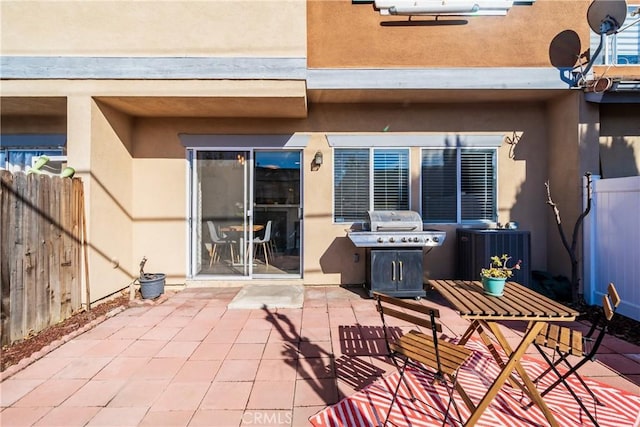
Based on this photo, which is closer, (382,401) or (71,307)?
(382,401)

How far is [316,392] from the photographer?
276cm

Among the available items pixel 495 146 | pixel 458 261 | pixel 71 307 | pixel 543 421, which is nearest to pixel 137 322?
pixel 71 307

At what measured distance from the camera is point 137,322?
443cm

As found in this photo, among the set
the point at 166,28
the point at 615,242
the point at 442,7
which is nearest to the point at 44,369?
the point at 166,28

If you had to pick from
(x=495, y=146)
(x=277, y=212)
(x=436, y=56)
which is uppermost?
(x=436, y=56)

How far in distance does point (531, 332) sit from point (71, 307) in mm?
5514

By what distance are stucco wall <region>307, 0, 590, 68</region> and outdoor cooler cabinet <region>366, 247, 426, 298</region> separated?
3.08 meters

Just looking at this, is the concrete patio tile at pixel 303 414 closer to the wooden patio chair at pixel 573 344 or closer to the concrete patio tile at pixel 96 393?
the concrete patio tile at pixel 96 393

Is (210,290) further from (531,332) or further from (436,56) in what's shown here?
(436,56)

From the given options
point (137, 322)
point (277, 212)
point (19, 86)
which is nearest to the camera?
point (137, 322)

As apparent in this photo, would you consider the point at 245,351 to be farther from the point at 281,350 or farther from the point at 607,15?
the point at 607,15

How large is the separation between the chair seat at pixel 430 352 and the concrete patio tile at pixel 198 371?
5.76ft

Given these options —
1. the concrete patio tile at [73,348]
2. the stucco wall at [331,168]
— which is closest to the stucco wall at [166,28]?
the stucco wall at [331,168]

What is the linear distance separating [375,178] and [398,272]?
1.83 meters
